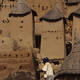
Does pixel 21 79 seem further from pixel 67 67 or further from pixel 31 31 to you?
pixel 67 67

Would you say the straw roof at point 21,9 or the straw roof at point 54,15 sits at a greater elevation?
the straw roof at point 21,9

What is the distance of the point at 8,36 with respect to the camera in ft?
117

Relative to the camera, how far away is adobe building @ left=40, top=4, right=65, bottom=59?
34.5 m

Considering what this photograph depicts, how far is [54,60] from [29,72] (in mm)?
3778

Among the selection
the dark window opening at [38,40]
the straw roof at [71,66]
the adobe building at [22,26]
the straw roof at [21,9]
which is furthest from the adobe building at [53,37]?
the straw roof at [71,66]

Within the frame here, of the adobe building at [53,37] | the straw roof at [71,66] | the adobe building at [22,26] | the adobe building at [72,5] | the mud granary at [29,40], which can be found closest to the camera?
the straw roof at [71,66]

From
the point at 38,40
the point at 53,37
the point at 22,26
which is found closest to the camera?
the point at 53,37

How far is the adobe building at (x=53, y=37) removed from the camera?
3447 cm

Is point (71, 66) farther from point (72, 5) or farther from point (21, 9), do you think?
point (72, 5)

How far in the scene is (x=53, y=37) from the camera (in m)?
35.5

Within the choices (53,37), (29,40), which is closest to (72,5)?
(53,37)

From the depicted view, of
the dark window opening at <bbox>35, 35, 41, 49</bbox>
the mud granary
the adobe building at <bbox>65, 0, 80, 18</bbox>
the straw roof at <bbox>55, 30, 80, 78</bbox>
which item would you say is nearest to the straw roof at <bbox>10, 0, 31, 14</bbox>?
the mud granary

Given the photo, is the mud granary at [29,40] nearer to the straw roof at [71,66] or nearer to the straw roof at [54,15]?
the straw roof at [54,15]

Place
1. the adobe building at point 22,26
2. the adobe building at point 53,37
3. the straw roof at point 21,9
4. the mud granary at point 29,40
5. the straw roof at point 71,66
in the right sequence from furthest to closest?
the straw roof at point 21,9, the adobe building at point 22,26, the adobe building at point 53,37, the mud granary at point 29,40, the straw roof at point 71,66
